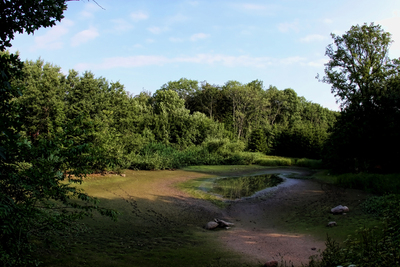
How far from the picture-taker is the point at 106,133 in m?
15.5

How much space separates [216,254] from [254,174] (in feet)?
44.6

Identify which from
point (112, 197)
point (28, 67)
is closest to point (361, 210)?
point (112, 197)

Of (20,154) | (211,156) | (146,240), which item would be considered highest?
(20,154)

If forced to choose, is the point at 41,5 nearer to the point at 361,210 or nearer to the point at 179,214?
the point at 179,214

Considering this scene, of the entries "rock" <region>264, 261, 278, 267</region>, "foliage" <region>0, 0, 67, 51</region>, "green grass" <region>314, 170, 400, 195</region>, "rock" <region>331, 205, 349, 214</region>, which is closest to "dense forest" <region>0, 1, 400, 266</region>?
"foliage" <region>0, 0, 67, 51</region>

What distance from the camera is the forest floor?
5598 millimetres

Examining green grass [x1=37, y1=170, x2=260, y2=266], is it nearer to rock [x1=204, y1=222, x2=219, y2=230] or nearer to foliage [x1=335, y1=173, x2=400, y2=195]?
rock [x1=204, y1=222, x2=219, y2=230]

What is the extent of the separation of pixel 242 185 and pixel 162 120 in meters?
15.3

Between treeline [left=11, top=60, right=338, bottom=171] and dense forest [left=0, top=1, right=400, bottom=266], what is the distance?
79 millimetres

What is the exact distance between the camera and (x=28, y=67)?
26.2 m

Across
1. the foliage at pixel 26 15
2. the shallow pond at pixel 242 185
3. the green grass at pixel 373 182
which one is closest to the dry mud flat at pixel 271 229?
the shallow pond at pixel 242 185

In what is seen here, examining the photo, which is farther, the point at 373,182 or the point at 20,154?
the point at 373,182

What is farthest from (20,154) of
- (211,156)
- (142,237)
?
(211,156)

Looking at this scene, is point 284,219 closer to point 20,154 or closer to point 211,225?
point 211,225
